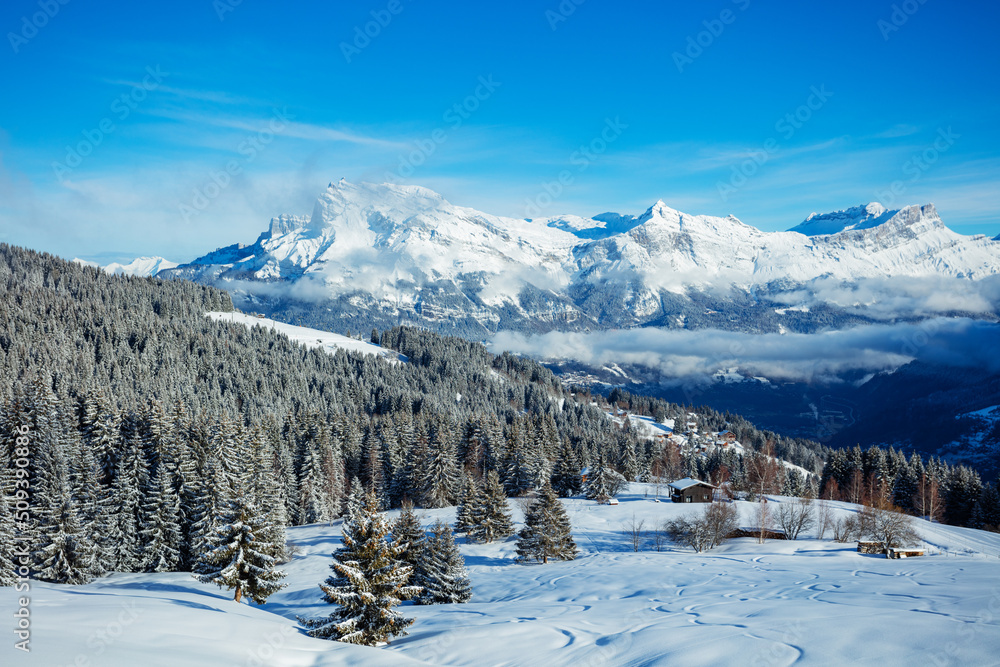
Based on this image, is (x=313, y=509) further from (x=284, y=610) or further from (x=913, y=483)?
(x=913, y=483)

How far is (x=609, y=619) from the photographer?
1134 inches

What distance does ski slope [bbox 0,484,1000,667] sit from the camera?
17.5m

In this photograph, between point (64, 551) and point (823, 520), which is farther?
point (823, 520)

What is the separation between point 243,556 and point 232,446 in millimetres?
26072

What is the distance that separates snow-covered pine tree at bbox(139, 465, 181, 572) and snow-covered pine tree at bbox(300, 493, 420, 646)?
3222 cm

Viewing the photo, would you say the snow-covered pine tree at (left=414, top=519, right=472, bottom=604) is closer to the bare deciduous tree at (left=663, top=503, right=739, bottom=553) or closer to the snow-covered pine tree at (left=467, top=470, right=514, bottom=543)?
the snow-covered pine tree at (left=467, top=470, right=514, bottom=543)

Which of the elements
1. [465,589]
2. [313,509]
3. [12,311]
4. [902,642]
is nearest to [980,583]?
[902,642]

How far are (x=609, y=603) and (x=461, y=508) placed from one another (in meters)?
31.8

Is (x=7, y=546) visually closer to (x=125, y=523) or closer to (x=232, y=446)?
(x=125, y=523)

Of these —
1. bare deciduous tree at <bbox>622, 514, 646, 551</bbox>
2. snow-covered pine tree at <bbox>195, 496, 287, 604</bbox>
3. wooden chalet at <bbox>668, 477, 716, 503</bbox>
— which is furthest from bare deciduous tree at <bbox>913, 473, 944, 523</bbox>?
snow-covered pine tree at <bbox>195, 496, 287, 604</bbox>

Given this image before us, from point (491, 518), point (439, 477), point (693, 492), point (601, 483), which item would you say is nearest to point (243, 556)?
point (491, 518)

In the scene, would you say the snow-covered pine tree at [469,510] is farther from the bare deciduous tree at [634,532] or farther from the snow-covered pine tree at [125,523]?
the snow-covered pine tree at [125,523]

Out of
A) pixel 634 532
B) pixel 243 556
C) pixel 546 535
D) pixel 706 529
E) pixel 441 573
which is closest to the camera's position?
pixel 243 556

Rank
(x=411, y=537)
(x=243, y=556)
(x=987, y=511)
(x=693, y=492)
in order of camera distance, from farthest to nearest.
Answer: (x=693, y=492) < (x=987, y=511) < (x=411, y=537) < (x=243, y=556)
